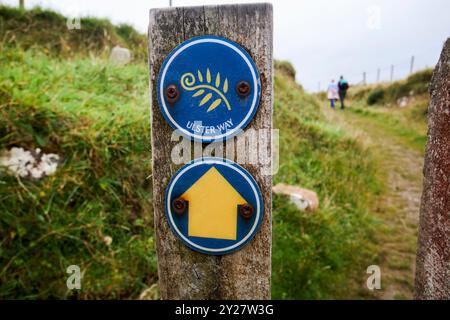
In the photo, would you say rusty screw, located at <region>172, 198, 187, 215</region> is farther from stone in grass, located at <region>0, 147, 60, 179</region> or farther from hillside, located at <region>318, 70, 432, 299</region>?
hillside, located at <region>318, 70, 432, 299</region>

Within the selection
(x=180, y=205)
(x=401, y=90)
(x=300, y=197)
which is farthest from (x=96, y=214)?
(x=401, y=90)

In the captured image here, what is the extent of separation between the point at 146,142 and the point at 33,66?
76.3 inches

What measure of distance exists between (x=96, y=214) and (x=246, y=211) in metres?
1.98

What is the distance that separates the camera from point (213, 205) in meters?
1.04

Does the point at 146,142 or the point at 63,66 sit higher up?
the point at 63,66

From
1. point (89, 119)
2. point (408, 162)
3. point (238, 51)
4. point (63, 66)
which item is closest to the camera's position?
point (238, 51)

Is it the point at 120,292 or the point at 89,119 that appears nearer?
the point at 120,292

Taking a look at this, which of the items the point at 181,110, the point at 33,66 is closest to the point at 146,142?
the point at 33,66

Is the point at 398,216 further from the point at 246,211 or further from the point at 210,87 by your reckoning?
the point at 210,87

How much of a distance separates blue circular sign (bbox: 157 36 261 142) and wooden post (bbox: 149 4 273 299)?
0.09 ft

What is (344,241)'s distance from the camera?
367cm

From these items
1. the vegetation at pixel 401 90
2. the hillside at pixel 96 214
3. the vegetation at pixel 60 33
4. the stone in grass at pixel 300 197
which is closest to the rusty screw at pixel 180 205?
the hillside at pixel 96 214

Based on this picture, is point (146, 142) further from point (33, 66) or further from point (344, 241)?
point (344, 241)

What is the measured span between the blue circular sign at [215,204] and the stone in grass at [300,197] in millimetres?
2819
